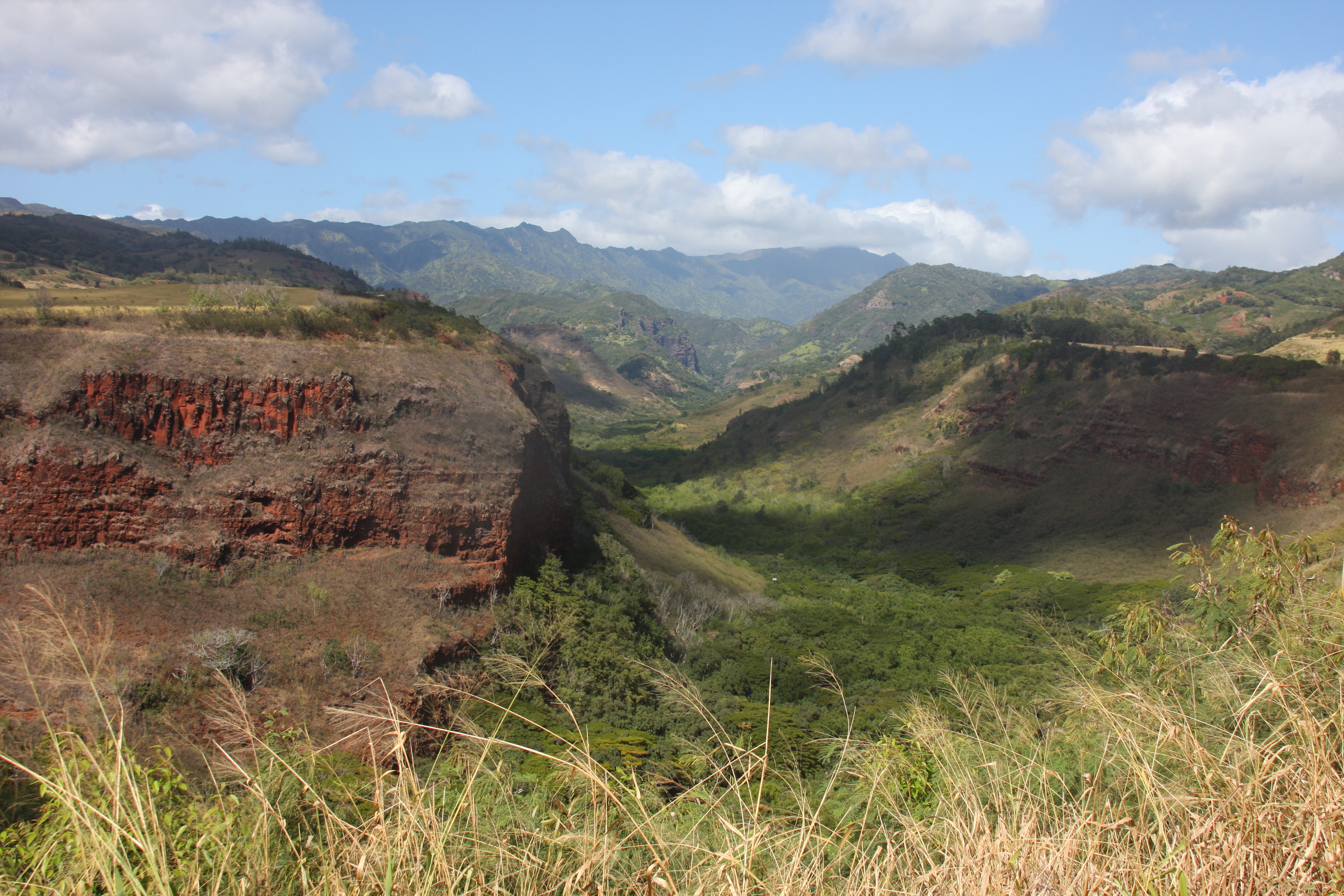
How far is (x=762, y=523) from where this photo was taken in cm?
5694

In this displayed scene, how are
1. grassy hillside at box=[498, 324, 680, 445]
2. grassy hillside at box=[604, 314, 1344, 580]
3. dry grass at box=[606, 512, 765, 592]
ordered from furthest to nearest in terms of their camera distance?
grassy hillside at box=[498, 324, 680, 445]
grassy hillside at box=[604, 314, 1344, 580]
dry grass at box=[606, 512, 765, 592]

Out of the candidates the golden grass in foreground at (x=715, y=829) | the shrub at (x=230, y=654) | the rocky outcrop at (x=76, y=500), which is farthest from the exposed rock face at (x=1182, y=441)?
the rocky outcrop at (x=76, y=500)

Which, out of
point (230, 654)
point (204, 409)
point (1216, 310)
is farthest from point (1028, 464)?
point (1216, 310)

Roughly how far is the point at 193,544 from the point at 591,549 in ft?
42.8

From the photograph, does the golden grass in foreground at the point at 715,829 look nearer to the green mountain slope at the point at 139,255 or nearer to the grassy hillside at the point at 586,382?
the green mountain slope at the point at 139,255

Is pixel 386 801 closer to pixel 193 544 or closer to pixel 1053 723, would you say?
pixel 1053 723

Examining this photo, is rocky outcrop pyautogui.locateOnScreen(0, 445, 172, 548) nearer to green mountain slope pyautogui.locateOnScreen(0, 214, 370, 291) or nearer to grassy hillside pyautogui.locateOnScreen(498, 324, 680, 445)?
green mountain slope pyautogui.locateOnScreen(0, 214, 370, 291)

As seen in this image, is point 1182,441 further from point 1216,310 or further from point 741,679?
point 1216,310

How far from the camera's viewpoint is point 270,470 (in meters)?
19.2

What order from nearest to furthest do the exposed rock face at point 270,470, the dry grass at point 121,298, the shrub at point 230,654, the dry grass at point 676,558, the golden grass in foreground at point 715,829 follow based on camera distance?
the golden grass in foreground at point 715,829, the shrub at point 230,654, the exposed rock face at point 270,470, the dry grass at point 121,298, the dry grass at point 676,558

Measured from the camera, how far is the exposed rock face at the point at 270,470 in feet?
55.7

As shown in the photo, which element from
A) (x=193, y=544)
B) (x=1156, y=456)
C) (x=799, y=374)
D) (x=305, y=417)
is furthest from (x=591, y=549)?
(x=799, y=374)

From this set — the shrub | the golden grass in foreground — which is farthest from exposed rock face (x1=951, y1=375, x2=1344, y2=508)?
the shrub

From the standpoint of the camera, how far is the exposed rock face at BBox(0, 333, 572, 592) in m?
17.0
